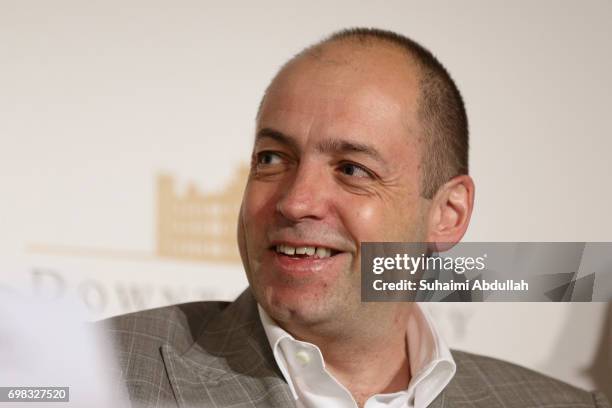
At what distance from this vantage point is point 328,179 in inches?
46.6

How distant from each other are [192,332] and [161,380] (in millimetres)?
148

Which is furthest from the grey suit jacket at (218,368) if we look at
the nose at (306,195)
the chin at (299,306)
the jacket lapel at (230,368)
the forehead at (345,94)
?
the forehead at (345,94)

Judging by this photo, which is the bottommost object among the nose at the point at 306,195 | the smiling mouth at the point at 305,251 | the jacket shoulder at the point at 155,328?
the jacket shoulder at the point at 155,328

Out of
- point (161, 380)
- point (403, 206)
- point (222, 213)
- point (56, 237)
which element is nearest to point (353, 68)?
point (403, 206)

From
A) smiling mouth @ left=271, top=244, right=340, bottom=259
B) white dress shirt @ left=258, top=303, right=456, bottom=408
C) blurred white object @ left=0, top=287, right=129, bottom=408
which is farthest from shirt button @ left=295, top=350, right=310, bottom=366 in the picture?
blurred white object @ left=0, top=287, right=129, bottom=408

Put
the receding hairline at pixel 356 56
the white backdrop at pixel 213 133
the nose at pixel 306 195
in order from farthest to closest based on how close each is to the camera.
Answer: the white backdrop at pixel 213 133 → the receding hairline at pixel 356 56 → the nose at pixel 306 195

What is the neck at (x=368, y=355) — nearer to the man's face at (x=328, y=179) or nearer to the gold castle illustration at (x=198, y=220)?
the man's face at (x=328, y=179)

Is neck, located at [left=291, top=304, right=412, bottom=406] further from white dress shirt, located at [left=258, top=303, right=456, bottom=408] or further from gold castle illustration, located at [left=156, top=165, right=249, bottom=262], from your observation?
gold castle illustration, located at [left=156, top=165, right=249, bottom=262]

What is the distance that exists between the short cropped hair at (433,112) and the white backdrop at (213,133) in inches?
14.0

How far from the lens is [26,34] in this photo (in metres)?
1.71

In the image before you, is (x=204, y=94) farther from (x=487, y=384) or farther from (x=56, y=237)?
(x=487, y=384)

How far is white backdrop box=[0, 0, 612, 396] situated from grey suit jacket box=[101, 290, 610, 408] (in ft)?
1.18

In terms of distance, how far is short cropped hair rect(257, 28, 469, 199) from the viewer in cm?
128

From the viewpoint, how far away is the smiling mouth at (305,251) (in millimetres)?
1171
